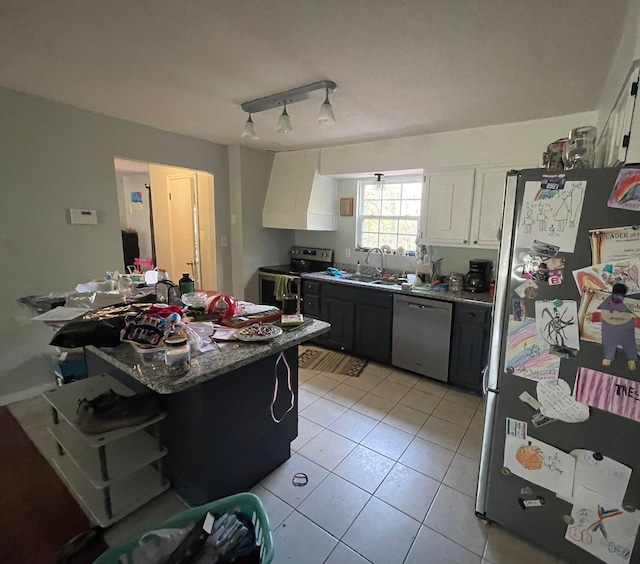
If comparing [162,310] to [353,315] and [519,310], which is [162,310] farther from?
[353,315]

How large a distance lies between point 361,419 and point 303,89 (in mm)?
2460

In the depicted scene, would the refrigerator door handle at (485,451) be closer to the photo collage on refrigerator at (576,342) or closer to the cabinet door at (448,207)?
the photo collage on refrigerator at (576,342)

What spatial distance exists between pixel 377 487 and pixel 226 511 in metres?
0.94

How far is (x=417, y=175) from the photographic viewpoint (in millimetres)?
3711

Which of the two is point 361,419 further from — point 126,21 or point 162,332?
point 126,21

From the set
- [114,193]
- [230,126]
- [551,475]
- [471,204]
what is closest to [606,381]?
[551,475]

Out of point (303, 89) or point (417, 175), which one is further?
point (417, 175)

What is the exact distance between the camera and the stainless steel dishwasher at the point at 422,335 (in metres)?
3.01

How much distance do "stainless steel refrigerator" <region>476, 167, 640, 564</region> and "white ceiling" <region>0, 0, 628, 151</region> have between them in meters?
0.75

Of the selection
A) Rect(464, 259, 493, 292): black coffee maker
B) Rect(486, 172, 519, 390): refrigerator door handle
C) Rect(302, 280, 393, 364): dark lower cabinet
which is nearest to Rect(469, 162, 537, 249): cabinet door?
Rect(464, 259, 493, 292): black coffee maker

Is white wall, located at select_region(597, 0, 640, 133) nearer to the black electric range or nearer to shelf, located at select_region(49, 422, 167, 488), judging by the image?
shelf, located at select_region(49, 422, 167, 488)

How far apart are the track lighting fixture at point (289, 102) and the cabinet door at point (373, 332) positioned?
6.33 feet

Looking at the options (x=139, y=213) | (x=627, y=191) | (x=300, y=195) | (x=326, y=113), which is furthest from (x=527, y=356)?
(x=139, y=213)

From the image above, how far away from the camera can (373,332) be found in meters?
3.49
